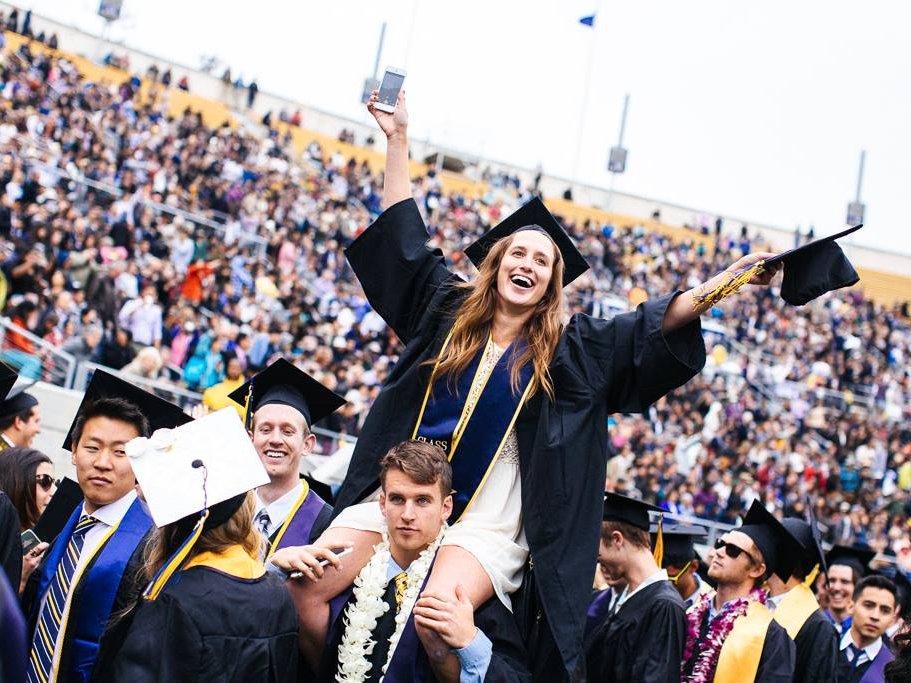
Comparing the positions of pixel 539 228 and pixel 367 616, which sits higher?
pixel 539 228

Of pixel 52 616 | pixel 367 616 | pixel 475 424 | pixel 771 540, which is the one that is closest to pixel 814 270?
pixel 475 424

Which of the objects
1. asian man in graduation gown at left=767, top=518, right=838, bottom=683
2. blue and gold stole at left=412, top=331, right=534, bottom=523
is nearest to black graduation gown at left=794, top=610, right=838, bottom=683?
asian man in graduation gown at left=767, top=518, right=838, bottom=683

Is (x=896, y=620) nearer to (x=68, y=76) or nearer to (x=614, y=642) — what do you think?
(x=614, y=642)

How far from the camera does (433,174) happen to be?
33.8 m

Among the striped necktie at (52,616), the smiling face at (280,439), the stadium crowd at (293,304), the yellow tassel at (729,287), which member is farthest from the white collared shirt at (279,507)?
the stadium crowd at (293,304)

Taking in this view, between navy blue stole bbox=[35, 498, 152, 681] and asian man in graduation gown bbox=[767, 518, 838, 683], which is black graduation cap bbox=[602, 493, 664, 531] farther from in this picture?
navy blue stole bbox=[35, 498, 152, 681]

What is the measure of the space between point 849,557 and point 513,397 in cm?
514

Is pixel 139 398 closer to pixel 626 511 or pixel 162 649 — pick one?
pixel 162 649

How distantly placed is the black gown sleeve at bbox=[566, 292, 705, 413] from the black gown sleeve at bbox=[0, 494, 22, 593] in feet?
7.13

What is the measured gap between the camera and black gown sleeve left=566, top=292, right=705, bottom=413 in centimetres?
411

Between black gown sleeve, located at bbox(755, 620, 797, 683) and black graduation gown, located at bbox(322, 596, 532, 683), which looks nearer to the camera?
black graduation gown, located at bbox(322, 596, 532, 683)

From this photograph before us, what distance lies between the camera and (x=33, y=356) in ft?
38.0

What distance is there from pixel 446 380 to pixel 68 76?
2261cm


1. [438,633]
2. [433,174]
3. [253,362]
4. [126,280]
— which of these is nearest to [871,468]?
[253,362]
